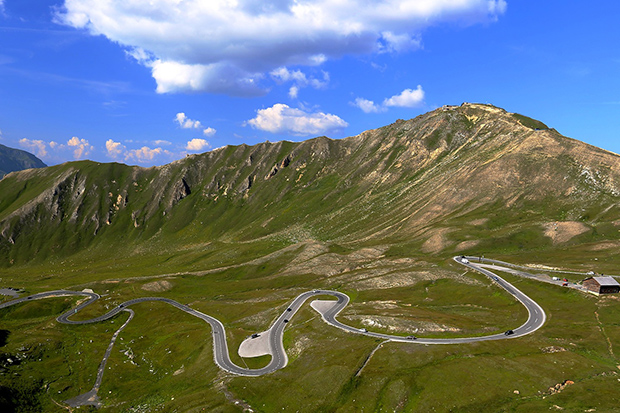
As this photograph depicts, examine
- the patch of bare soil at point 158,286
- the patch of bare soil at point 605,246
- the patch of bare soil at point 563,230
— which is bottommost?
the patch of bare soil at point 158,286

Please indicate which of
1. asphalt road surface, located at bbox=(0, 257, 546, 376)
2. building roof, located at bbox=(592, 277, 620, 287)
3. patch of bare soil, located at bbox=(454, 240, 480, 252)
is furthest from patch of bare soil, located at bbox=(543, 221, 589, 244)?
building roof, located at bbox=(592, 277, 620, 287)

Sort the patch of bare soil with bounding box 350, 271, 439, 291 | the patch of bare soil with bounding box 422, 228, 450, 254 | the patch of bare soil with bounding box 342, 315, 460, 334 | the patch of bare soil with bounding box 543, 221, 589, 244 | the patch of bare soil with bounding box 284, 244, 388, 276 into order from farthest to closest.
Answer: the patch of bare soil with bounding box 422, 228, 450, 254, the patch of bare soil with bounding box 284, 244, 388, 276, the patch of bare soil with bounding box 543, 221, 589, 244, the patch of bare soil with bounding box 350, 271, 439, 291, the patch of bare soil with bounding box 342, 315, 460, 334

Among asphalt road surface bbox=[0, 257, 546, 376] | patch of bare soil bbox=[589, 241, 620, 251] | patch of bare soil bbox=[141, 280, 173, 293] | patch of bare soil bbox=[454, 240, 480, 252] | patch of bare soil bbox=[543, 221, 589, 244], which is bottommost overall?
patch of bare soil bbox=[141, 280, 173, 293]

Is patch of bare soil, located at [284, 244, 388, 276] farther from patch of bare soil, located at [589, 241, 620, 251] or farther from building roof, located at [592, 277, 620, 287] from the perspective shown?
patch of bare soil, located at [589, 241, 620, 251]

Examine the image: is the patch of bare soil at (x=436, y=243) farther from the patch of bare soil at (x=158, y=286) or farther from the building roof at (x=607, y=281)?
the patch of bare soil at (x=158, y=286)

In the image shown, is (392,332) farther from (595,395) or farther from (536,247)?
(536,247)

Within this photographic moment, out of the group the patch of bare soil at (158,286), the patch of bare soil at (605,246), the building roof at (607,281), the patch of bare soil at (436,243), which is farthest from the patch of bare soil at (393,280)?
the patch of bare soil at (158,286)

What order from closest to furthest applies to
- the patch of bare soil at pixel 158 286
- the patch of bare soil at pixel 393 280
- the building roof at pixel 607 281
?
1. the building roof at pixel 607 281
2. the patch of bare soil at pixel 393 280
3. the patch of bare soil at pixel 158 286
